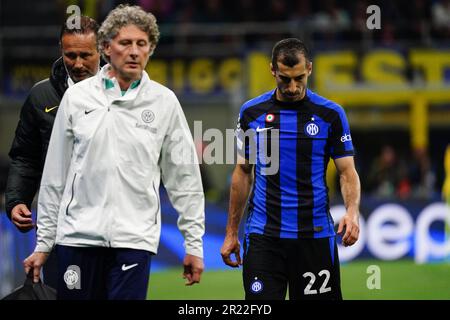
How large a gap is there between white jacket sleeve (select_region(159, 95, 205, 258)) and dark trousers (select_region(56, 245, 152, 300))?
29cm

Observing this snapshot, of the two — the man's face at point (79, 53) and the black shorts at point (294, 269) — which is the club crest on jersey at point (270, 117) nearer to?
the black shorts at point (294, 269)

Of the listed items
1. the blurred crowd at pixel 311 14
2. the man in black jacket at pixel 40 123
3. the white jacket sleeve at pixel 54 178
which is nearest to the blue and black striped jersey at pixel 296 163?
the man in black jacket at pixel 40 123

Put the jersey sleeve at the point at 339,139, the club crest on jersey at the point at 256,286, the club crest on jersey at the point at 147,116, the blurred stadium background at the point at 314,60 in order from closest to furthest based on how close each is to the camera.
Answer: the club crest on jersey at the point at 147,116, the club crest on jersey at the point at 256,286, the jersey sleeve at the point at 339,139, the blurred stadium background at the point at 314,60

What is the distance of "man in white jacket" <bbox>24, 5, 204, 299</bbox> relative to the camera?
557cm

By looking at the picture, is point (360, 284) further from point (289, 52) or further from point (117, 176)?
point (117, 176)

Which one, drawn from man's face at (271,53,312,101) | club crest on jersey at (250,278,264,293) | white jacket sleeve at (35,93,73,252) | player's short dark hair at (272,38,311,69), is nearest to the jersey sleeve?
man's face at (271,53,312,101)

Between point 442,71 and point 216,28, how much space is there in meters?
4.56

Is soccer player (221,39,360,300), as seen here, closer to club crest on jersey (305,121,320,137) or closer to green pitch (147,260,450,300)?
club crest on jersey (305,121,320,137)

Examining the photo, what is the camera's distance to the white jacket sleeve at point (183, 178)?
18.9 ft

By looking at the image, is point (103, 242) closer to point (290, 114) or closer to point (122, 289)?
point (122, 289)

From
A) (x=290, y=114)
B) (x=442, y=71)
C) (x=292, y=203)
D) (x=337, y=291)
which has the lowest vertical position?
(x=337, y=291)

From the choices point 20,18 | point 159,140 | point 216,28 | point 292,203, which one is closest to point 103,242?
point 159,140

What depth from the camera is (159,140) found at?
572 centimetres

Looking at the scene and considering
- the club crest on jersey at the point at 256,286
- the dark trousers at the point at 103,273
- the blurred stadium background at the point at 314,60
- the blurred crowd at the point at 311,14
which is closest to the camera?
the dark trousers at the point at 103,273
